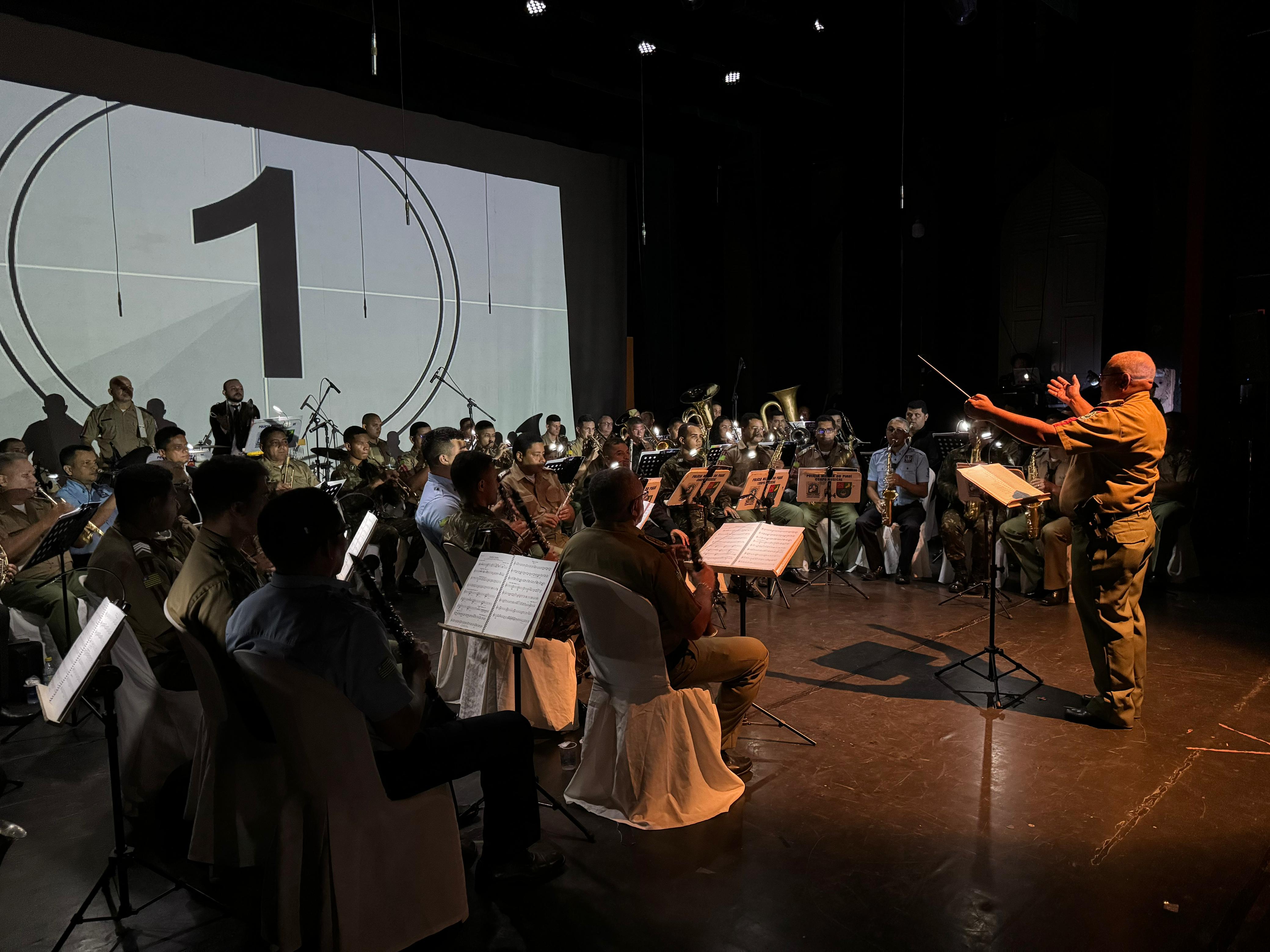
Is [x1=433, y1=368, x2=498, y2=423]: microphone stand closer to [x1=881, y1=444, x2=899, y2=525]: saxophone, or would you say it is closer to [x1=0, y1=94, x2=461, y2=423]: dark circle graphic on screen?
[x1=0, y1=94, x2=461, y2=423]: dark circle graphic on screen

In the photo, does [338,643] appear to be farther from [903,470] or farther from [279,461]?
[903,470]

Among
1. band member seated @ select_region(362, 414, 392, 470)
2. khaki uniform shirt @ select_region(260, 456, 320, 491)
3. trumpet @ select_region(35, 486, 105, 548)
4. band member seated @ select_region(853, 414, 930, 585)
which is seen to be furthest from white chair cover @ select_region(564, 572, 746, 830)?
band member seated @ select_region(362, 414, 392, 470)

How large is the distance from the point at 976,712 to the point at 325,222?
873 cm

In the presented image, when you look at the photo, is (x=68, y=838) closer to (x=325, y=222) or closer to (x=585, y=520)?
(x=585, y=520)

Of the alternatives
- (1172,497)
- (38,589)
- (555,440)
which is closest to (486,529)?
(38,589)

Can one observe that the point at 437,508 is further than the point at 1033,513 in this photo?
No

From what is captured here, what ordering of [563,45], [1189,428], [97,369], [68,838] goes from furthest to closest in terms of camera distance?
[563,45]
[97,369]
[1189,428]
[68,838]

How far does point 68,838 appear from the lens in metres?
3.35

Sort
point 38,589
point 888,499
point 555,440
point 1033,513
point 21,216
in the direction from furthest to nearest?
1. point 555,440
2. point 21,216
3. point 888,499
4. point 1033,513
5. point 38,589

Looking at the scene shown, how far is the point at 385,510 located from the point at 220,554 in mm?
5130

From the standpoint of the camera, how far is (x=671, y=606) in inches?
123

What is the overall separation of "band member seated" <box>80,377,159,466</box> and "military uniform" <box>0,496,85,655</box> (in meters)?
3.17

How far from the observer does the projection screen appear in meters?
8.02

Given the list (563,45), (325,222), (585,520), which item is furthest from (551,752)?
(563,45)
